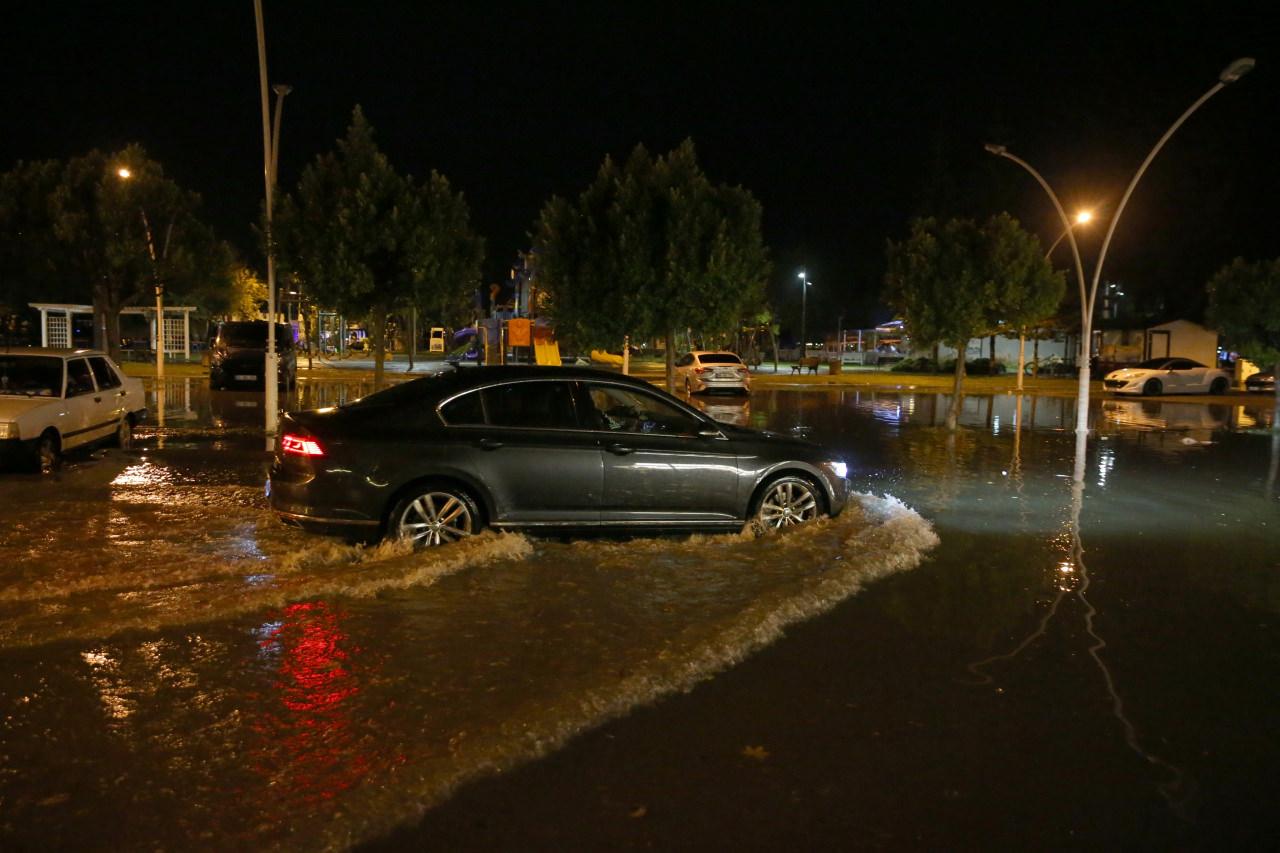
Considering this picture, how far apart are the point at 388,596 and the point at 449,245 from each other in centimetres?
1362

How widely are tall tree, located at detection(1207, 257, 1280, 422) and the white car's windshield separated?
31029 mm

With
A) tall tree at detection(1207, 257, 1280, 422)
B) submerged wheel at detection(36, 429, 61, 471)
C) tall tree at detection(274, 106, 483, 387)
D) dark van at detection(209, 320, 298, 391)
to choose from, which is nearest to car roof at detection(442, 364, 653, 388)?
submerged wheel at detection(36, 429, 61, 471)

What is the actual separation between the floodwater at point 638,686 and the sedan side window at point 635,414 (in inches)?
37.7

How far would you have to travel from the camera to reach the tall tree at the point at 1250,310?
31.3 meters

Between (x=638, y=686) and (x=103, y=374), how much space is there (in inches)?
488

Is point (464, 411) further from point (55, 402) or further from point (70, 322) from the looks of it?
point (70, 322)

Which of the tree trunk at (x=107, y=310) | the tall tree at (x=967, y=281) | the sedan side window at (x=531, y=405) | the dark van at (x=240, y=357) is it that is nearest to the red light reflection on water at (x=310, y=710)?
the sedan side window at (x=531, y=405)

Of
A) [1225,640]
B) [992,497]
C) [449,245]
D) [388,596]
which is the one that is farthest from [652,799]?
[449,245]

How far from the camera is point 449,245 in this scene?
19828 mm

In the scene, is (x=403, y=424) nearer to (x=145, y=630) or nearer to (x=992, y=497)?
(x=145, y=630)

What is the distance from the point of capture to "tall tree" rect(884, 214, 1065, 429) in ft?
69.3

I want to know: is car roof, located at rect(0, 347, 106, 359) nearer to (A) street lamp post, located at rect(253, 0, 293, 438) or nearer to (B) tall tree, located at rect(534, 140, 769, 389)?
(A) street lamp post, located at rect(253, 0, 293, 438)

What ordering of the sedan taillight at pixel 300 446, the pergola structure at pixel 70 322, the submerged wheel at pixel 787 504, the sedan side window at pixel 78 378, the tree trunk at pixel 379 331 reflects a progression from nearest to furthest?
the sedan taillight at pixel 300 446 < the submerged wheel at pixel 787 504 < the sedan side window at pixel 78 378 < the tree trunk at pixel 379 331 < the pergola structure at pixel 70 322

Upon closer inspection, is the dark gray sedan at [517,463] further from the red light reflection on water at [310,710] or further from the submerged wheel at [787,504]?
the red light reflection on water at [310,710]
